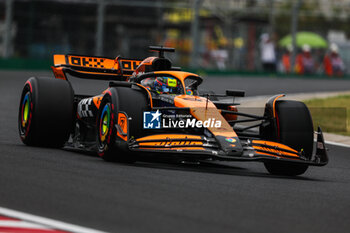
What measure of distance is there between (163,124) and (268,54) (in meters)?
26.0

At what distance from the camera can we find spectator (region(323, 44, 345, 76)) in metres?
39.6

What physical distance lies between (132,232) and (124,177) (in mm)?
2305

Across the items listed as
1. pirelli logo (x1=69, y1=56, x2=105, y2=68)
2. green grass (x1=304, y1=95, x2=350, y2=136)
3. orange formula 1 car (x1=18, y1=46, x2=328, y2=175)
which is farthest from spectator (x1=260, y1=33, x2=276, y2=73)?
orange formula 1 car (x1=18, y1=46, x2=328, y2=175)

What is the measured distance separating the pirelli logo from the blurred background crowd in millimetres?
17009

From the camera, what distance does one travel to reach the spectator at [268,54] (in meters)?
34.5

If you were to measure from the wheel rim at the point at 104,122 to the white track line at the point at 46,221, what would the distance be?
10.9 ft

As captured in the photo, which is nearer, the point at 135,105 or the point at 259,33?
the point at 135,105

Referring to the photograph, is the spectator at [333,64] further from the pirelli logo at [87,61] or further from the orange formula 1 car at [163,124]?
the orange formula 1 car at [163,124]

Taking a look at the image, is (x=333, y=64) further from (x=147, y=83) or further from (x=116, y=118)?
(x=116, y=118)

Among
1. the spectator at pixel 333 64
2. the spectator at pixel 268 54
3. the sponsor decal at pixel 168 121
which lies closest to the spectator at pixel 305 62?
the spectator at pixel 333 64

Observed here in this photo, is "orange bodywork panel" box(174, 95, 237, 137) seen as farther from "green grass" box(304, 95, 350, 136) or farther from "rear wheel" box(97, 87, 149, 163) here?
"green grass" box(304, 95, 350, 136)

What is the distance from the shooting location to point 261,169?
990cm

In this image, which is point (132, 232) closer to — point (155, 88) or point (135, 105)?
point (135, 105)

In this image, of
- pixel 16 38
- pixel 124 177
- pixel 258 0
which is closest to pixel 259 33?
pixel 258 0
